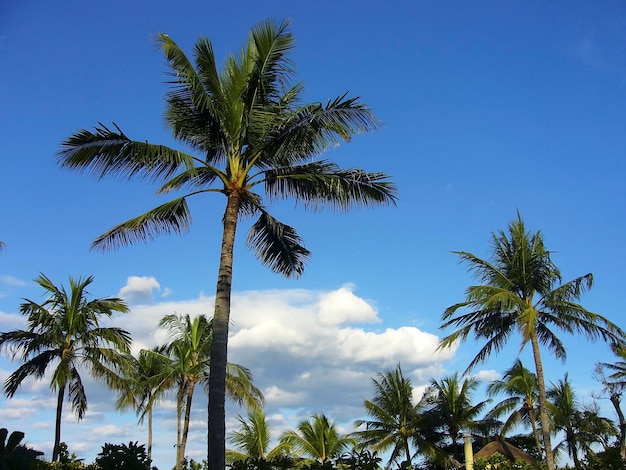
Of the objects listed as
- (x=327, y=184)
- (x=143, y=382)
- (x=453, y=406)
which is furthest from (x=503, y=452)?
(x=327, y=184)

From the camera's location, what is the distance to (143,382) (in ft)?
90.4

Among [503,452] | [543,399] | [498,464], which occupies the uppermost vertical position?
[543,399]

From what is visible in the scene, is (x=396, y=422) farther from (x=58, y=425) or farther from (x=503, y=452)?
(x=58, y=425)

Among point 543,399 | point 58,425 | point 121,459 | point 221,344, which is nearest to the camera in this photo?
point 121,459

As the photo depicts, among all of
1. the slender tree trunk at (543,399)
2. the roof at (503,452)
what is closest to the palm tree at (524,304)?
the slender tree trunk at (543,399)

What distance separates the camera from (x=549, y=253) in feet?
71.5

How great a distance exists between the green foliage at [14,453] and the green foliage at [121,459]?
82cm

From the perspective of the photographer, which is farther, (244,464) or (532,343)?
(532,343)

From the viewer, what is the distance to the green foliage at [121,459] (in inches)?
284

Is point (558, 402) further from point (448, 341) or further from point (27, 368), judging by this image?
point (27, 368)

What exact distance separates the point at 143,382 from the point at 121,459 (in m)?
21.5

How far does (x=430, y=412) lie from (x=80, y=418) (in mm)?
22804

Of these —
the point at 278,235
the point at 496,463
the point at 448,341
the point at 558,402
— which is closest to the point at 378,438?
the point at 496,463

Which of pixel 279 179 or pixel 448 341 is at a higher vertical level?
pixel 279 179
